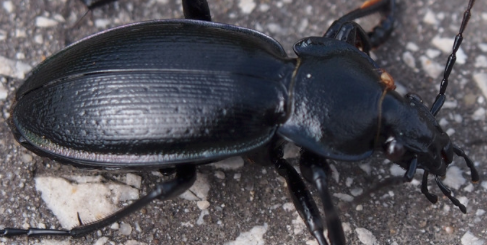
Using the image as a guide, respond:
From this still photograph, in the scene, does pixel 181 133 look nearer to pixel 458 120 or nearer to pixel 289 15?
pixel 289 15

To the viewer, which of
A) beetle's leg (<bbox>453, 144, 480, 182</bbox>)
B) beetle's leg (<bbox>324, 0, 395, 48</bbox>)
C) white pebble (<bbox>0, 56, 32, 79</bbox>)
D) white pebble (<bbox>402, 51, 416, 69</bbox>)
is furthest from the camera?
white pebble (<bbox>402, 51, 416, 69</bbox>)

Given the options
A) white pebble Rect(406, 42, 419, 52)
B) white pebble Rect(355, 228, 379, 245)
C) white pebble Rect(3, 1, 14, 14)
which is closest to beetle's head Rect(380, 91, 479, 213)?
white pebble Rect(355, 228, 379, 245)

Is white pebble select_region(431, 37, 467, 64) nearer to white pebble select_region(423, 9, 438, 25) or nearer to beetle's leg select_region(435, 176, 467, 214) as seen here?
white pebble select_region(423, 9, 438, 25)

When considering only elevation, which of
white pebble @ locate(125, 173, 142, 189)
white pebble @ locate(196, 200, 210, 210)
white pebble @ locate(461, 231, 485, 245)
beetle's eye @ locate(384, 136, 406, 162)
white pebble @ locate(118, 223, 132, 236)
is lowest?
white pebble @ locate(118, 223, 132, 236)

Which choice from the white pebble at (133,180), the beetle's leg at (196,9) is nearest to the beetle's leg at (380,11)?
the beetle's leg at (196,9)

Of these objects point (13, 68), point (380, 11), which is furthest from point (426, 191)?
point (13, 68)

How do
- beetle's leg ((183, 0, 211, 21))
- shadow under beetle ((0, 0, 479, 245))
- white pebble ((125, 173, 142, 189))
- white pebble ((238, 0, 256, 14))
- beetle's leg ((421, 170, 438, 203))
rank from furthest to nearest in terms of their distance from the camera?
white pebble ((238, 0, 256, 14))
beetle's leg ((183, 0, 211, 21))
white pebble ((125, 173, 142, 189))
beetle's leg ((421, 170, 438, 203))
shadow under beetle ((0, 0, 479, 245))

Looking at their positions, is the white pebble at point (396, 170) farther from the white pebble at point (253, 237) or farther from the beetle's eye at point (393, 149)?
the white pebble at point (253, 237)

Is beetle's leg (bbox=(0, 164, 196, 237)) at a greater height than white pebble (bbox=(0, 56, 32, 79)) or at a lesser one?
lesser
